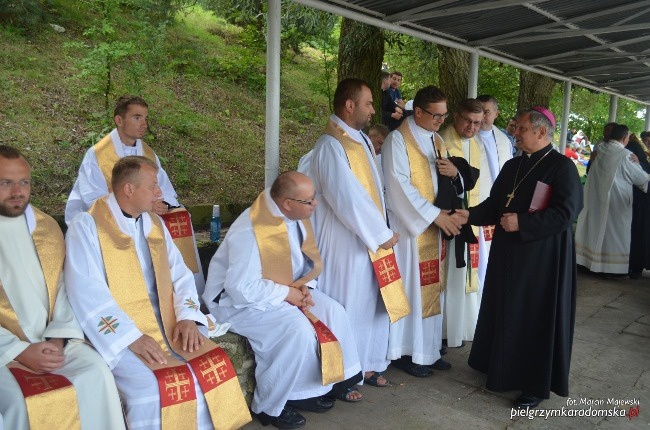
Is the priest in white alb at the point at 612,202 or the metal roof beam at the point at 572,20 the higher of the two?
the metal roof beam at the point at 572,20

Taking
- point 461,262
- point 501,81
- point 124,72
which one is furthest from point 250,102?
point 461,262

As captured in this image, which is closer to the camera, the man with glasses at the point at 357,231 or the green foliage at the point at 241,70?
the man with glasses at the point at 357,231

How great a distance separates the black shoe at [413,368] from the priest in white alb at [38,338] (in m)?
2.40

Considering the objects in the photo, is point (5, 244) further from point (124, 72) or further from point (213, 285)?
point (124, 72)

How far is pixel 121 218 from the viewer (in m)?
3.28

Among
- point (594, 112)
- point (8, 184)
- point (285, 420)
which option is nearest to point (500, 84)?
point (594, 112)

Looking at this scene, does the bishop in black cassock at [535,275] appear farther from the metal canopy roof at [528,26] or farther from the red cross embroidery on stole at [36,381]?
the red cross embroidery on stole at [36,381]

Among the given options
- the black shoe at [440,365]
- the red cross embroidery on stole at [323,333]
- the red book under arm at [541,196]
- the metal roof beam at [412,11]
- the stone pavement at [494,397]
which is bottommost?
the stone pavement at [494,397]

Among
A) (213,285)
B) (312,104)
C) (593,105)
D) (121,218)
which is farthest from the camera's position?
(593,105)

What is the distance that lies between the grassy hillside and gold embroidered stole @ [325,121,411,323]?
528 centimetres

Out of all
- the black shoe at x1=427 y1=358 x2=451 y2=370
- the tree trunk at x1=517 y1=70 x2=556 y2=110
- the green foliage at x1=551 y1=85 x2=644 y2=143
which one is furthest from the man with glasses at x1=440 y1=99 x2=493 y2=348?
the green foliage at x1=551 y1=85 x2=644 y2=143

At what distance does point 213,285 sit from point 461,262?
208 centimetres

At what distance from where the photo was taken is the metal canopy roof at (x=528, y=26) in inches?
200

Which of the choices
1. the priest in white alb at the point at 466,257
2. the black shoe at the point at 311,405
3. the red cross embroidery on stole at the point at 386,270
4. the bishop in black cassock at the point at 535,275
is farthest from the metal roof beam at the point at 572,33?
the black shoe at the point at 311,405
